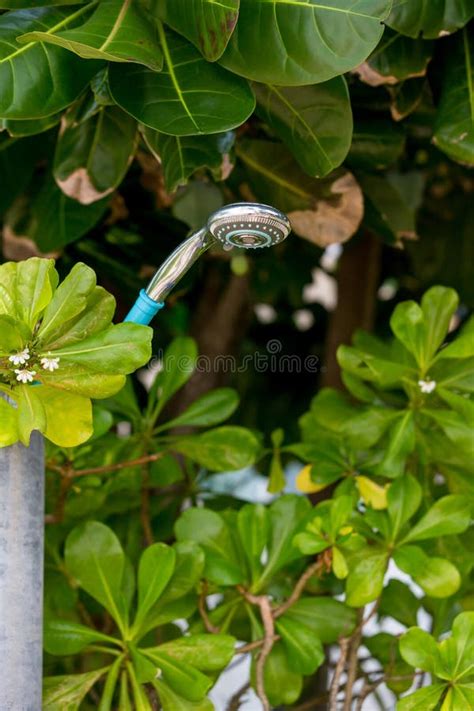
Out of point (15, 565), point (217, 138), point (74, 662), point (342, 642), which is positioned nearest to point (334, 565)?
point (342, 642)

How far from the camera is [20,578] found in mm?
528

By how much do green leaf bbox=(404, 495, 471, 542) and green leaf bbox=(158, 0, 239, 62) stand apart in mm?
363

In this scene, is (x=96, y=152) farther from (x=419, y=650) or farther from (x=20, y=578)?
(x=419, y=650)

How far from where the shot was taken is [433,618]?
2.44ft

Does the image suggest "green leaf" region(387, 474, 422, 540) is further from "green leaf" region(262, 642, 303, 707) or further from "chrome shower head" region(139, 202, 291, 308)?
"chrome shower head" region(139, 202, 291, 308)

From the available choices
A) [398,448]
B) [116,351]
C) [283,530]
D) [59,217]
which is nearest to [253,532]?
[283,530]

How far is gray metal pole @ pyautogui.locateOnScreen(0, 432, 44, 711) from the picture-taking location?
1.70ft

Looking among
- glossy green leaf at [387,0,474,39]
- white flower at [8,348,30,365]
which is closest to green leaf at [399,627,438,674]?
white flower at [8,348,30,365]

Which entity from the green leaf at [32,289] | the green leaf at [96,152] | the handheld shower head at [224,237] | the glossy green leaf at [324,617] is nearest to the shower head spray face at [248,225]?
the handheld shower head at [224,237]

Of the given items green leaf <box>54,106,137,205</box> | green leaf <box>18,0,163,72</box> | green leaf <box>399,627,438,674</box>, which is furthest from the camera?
green leaf <box>54,106,137,205</box>

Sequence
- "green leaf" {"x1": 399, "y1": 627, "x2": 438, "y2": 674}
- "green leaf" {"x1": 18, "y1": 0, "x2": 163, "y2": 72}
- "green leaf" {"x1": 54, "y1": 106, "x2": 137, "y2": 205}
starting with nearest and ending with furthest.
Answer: "green leaf" {"x1": 18, "y1": 0, "x2": 163, "y2": 72} < "green leaf" {"x1": 399, "y1": 627, "x2": 438, "y2": 674} < "green leaf" {"x1": 54, "y1": 106, "x2": 137, "y2": 205}

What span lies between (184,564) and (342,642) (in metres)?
0.14

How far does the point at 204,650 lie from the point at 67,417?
0.70 ft

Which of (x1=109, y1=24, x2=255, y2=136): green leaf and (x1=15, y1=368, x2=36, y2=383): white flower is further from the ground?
(x1=109, y1=24, x2=255, y2=136): green leaf
